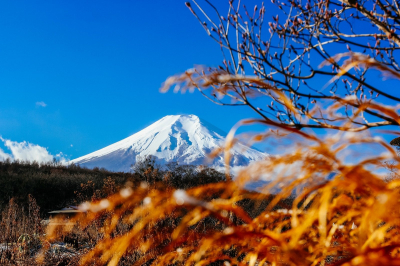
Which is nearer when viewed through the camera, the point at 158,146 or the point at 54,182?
the point at 54,182

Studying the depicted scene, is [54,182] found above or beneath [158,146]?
beneath

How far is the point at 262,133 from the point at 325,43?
1955mm

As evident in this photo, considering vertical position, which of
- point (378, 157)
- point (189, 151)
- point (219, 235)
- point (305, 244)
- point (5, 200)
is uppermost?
point (189, 151)

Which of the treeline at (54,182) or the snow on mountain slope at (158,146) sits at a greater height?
the snow on mountain slope at (158,146)

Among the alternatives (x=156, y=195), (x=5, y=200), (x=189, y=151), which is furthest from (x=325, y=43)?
(x=189, y=151)

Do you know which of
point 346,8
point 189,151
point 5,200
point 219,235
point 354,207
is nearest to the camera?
point 219,235

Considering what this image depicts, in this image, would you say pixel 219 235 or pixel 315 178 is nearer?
pixel 219 235

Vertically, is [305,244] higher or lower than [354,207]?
lower

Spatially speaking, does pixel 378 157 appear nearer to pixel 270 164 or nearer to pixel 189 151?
pixel 270 164

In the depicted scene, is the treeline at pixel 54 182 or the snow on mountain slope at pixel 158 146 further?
the snow on mountain slope at pixel 158 146

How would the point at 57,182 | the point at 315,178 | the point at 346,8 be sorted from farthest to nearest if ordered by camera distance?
the point at 57,182, the point at 346,8, the point at 315,178

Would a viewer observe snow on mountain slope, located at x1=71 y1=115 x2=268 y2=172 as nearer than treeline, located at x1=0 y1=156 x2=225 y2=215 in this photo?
No

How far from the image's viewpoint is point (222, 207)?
647 millimetres

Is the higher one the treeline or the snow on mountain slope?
the snow on mountain slope
